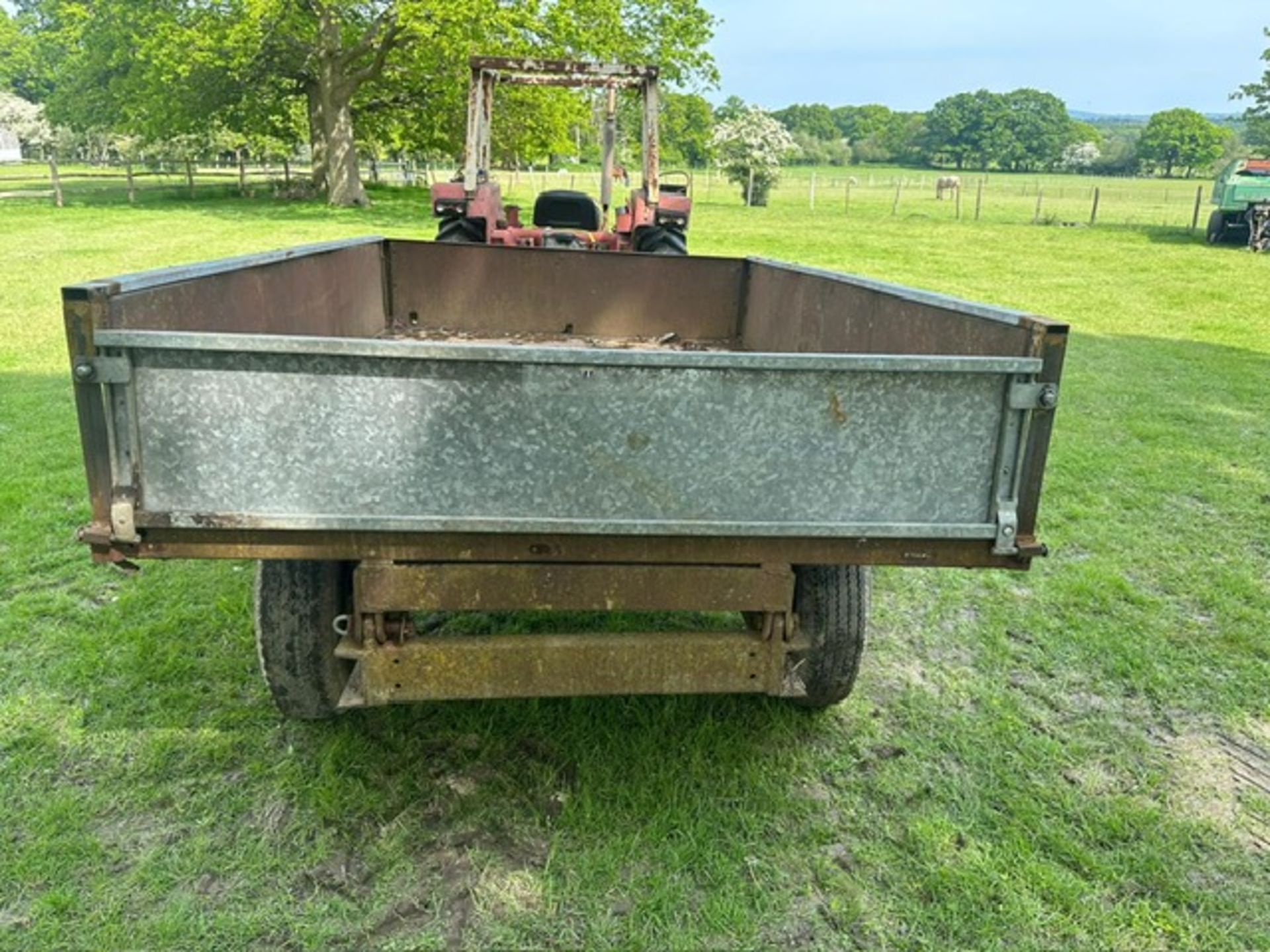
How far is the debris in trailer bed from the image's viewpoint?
4.71 metres

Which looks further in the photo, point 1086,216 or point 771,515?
point 1086,216

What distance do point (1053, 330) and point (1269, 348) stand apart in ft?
28.8

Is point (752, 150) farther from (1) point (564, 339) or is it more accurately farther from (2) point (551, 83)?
(1) point (564, 339)

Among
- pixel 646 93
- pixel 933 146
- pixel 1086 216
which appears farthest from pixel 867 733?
pixel 933 146

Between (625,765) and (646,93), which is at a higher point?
(646,93)

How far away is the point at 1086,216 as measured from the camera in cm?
2692

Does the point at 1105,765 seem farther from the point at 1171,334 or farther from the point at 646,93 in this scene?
the point at 1171,334

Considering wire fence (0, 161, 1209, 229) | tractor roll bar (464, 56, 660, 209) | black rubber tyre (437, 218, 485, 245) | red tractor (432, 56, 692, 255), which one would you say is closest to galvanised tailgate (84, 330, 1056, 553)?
red tractor (432, 56, 692, 255)

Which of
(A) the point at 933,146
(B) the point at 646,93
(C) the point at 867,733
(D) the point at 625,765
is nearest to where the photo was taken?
(D) the point at 625,765

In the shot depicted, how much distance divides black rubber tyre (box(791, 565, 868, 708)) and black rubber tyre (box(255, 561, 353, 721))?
3.79 ft

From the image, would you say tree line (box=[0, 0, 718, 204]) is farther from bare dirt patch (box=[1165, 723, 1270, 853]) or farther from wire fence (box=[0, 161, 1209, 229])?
bare dirt patch (box=[1165, 723, 1270, 853])

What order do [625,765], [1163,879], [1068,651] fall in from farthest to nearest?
[1068,651] → [625,765] → [1163,879]

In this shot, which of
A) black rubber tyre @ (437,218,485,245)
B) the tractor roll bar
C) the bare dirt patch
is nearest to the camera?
the bare dirt patch

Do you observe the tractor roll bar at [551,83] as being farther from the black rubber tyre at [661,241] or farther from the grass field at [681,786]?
the grass field at [681,786]
